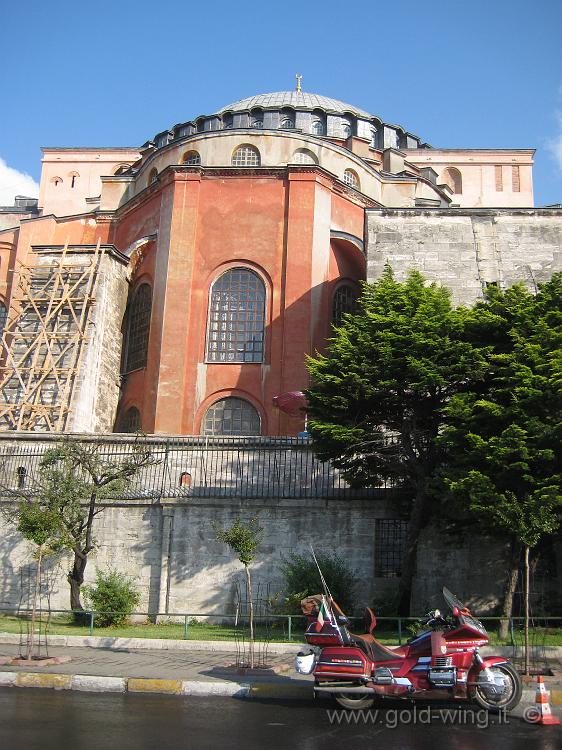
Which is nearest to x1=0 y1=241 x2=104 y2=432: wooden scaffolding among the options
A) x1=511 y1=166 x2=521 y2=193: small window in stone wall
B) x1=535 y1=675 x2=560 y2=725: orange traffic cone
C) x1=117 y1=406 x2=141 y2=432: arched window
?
x1=117 y1=406 x2=141 y2=432: arched window

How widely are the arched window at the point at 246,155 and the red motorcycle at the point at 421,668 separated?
21866mm

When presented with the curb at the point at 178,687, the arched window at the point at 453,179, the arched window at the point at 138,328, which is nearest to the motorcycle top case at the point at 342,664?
the curb at the point at 178,687

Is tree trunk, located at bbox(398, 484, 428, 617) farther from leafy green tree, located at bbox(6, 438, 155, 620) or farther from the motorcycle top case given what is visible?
the motorcycle top case

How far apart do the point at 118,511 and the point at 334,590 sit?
4732 millimetres

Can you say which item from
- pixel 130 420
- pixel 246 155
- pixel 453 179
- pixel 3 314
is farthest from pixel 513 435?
pixel 453 179

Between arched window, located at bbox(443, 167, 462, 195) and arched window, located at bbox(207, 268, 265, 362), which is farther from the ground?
arched window, located at bbox(443, 167, 462, 195)

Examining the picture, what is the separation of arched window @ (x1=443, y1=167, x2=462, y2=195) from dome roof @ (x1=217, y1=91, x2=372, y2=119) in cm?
654

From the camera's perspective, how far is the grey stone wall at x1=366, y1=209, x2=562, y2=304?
2303cm

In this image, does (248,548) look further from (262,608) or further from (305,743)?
(305,743)

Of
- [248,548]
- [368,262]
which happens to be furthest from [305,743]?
[368,262]

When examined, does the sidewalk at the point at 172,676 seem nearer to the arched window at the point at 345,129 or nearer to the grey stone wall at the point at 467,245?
the grey stone wall at the point at 467,245

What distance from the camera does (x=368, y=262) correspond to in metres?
23.2

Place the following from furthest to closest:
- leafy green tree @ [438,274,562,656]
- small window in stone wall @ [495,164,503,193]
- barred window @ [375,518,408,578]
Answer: small window in stone wall @ [495,164,503,193] → barred window @ [375,518,408,578] → leafy green tree @ [438,274,562,656]

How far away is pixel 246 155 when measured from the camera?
92.9 feet
